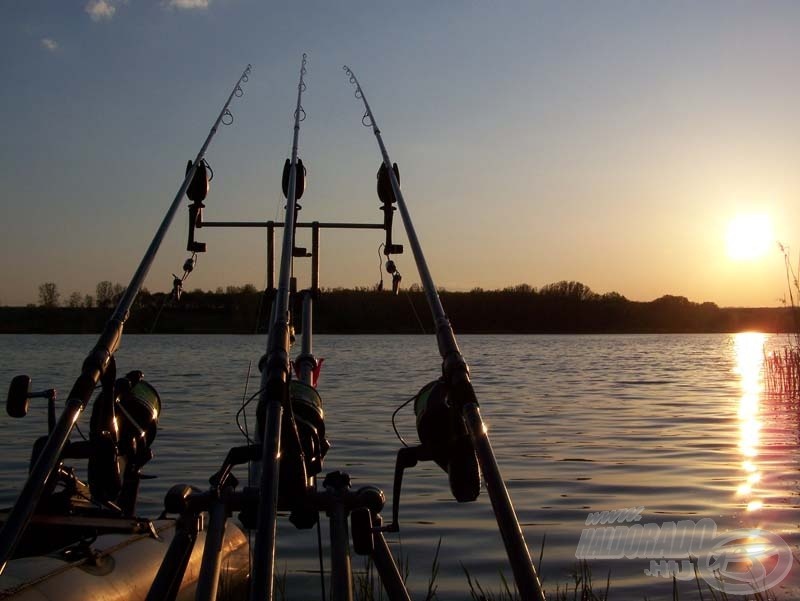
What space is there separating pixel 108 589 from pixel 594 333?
3475 inches

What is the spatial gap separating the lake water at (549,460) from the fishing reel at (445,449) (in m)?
3.35

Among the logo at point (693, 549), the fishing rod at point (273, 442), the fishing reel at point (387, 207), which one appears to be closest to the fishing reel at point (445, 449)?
the fishing rod at point (273, 442)

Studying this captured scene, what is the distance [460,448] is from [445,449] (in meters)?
0.04

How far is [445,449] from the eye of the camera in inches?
104

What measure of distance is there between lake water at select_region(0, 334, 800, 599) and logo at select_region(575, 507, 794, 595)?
103 mm

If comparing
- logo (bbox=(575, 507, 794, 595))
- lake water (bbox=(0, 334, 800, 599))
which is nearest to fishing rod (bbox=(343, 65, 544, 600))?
logo (bbox=(575, 507, 794, 595))

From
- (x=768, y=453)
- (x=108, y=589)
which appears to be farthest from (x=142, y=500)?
(x=768, y=453)

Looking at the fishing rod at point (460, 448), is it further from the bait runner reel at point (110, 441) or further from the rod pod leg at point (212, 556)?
the bait runner reel at point (110, 441)

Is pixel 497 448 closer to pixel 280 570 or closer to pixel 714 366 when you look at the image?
pixel 280 570

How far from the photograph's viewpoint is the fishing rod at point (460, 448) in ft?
6.70

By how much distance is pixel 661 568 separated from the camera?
6219 mm

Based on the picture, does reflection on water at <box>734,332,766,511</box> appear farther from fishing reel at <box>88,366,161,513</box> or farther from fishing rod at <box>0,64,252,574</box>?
fishing rod at <box>0,64,252,574</box>

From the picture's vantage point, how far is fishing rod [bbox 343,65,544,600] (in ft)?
6.70

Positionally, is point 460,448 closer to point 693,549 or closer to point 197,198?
point 197,198
